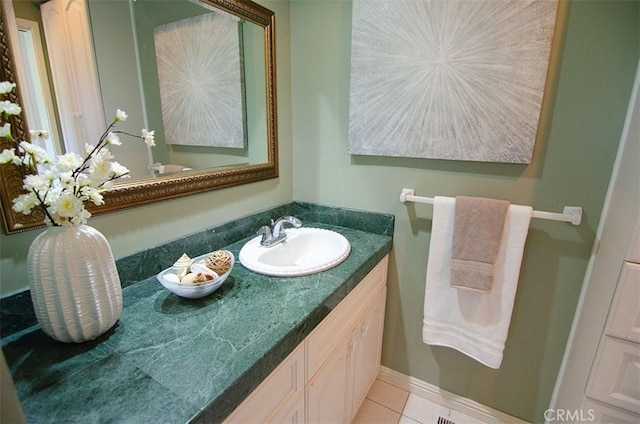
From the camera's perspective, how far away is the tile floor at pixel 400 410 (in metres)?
1.48

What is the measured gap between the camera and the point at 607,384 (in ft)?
Result: 3.40

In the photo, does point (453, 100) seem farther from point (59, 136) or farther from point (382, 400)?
point (382, 400)

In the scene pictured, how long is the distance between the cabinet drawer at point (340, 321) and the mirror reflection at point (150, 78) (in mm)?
755

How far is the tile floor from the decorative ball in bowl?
3.60 feet

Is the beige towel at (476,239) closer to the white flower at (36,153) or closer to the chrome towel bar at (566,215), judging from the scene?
the chrome towel bar at (566,215)

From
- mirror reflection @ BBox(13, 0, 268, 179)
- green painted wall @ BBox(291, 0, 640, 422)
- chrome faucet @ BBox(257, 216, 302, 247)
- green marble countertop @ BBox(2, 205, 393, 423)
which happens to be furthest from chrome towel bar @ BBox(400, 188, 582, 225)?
mirror reflection @ BBox(13, 0, 268, 179)

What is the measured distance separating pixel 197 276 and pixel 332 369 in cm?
59

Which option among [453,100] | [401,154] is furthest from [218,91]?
[453,100]

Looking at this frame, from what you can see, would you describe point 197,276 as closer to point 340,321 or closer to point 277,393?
point 277,393

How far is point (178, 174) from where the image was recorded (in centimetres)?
110

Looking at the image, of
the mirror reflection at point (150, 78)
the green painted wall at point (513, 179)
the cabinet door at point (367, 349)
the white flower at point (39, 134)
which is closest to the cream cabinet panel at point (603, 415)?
the green painted wall at point (513, 179)

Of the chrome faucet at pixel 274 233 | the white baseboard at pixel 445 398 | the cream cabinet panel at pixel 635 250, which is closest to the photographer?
the cream cabinet panel at pixel 635 250

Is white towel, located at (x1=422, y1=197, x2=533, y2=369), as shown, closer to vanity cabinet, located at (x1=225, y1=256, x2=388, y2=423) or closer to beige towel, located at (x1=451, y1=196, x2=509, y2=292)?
beige towel, located at (x1=451, y1=196, x2=509, y2=292)

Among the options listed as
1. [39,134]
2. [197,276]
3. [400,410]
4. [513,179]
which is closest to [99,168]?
[39,134]
